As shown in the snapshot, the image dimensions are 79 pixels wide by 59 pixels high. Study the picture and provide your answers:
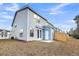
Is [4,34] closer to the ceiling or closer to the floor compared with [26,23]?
closer to the floor

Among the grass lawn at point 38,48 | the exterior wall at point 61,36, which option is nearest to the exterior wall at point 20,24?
the grass lawn at point 38,48

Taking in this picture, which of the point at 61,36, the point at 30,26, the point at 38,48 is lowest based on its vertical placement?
the point at 38,48

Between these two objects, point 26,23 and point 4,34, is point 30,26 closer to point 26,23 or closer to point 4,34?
point 26,23

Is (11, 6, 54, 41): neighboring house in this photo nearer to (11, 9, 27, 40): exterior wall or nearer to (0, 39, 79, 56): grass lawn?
(11, 9, 27, 40): exterior wall

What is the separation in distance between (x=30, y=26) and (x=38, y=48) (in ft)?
1.28

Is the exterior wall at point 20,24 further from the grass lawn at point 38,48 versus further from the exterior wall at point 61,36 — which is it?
the exterior wall at point 61,36

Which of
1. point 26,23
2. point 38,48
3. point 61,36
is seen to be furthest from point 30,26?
point 61,36

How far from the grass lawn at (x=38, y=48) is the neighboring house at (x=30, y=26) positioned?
0.11m

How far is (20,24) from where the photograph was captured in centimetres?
462

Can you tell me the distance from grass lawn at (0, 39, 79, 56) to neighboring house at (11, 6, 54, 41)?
0.11 meters

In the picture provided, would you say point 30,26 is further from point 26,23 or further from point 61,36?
point 61,36

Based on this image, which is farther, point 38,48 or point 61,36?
point 61,36

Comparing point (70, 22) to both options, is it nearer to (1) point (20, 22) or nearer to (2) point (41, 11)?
(2) point (41, 11)

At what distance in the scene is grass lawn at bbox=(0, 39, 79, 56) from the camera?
14.8 feet
